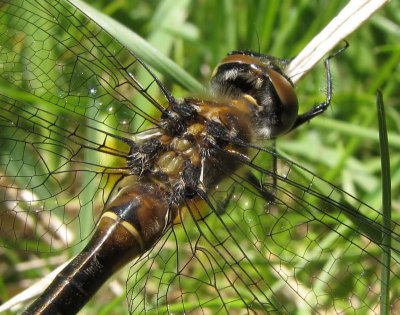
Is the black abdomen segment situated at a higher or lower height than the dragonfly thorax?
lower

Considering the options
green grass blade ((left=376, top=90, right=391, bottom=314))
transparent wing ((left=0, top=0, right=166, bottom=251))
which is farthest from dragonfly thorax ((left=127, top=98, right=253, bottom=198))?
green grass blade ((left=376, top=90, right=391, bottom=314))

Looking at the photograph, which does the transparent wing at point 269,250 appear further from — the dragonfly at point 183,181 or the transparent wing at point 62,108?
the transparent wing at point 62,108

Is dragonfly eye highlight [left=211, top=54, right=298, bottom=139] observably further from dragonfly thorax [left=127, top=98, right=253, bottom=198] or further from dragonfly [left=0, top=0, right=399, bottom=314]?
dragonfly thorax [left=127, top=98, right=253, bottom=198]

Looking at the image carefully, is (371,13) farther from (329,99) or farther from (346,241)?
(346,241)

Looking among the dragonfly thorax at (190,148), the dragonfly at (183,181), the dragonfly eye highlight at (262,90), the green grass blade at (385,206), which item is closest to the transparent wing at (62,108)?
the dragonfly at (183,181)

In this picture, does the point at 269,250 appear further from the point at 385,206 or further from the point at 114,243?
the point at 114,243

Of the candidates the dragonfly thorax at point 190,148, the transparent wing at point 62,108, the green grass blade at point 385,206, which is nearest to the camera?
the green grass blade at point 385,206
